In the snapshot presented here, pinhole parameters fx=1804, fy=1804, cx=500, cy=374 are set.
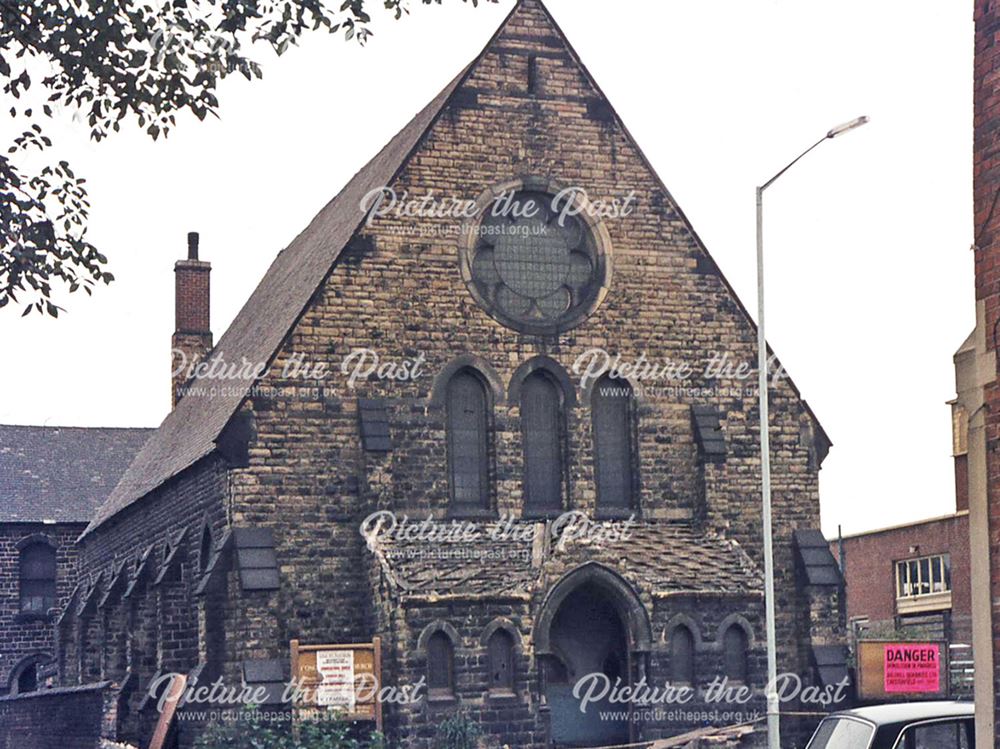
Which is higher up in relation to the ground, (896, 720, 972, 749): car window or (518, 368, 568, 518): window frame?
(518, 368, 568, 518): window frame

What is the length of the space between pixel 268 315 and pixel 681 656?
1247 centimetres

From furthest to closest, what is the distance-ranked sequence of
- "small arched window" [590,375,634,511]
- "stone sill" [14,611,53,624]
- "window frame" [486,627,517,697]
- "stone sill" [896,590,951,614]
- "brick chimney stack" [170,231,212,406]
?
1. "stone sill" [14,611,53,624]
2. "stone sill" [896,590,951,614]
3. "brick chimney stack" [170,231,212,406]
4. "small arched window" [590,375,634,511]
5. "window frame" [486,627,517,697]

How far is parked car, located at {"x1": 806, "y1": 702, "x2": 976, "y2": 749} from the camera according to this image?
644 inches

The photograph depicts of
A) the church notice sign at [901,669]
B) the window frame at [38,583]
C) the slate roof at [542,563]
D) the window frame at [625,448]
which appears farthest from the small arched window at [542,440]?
the window frame at [38,583]

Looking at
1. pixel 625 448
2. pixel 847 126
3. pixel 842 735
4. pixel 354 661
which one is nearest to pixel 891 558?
pixel 625 448

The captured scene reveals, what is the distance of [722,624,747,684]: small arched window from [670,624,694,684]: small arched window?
0.71m

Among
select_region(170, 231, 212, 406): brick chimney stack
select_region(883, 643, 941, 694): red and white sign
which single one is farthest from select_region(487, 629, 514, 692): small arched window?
select_region(170, 231, 212, 406): brick chimney stack

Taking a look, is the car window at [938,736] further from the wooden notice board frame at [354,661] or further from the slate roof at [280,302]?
the slate roof at [280,302]

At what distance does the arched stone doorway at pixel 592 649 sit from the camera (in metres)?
30.5

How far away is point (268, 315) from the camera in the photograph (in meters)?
38.3

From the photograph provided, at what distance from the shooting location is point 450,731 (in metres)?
Result: 28.9

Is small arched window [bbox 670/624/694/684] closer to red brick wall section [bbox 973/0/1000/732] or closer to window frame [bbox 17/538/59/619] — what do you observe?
red brick wall section [bbox 973/0/1000/732]

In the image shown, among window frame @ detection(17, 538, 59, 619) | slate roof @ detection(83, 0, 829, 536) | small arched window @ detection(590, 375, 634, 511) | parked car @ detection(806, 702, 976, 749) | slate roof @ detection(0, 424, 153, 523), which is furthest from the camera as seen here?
slate roof @ detection(0, 424, 153, 523)

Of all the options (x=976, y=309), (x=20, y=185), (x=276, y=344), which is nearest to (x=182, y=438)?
(x=276, y=344)
